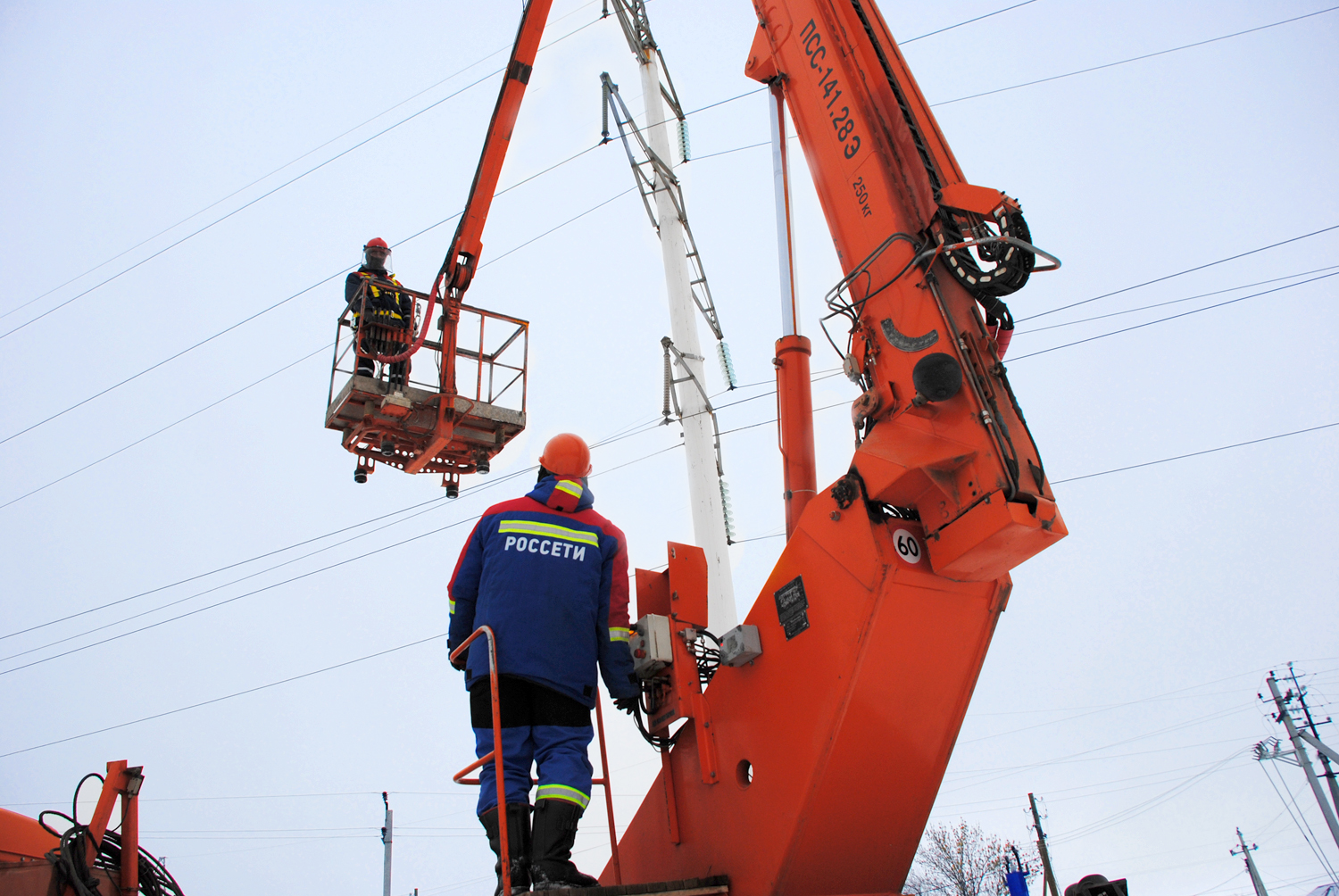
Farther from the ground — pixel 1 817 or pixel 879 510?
pixel 879 510

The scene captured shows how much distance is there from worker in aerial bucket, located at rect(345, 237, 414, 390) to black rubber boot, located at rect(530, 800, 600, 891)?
19.1 ft

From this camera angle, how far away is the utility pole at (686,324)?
838 centimetres

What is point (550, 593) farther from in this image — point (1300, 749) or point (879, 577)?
→ point (1300, 749)

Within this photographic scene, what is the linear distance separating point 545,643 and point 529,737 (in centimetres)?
41

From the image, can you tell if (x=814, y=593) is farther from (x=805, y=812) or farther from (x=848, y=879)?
(x=848, y=879)

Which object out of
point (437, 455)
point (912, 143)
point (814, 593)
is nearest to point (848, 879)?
point (814, 593)

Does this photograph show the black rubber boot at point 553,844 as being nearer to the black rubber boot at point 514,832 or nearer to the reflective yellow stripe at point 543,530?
the black rubber boot at point 514,832

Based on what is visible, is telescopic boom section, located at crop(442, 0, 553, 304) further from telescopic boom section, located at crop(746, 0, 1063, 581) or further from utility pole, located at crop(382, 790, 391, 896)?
utility pole, located at crop(382, 790, 391, 896)

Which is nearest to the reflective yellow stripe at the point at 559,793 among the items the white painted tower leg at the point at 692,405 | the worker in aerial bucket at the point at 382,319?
the white painted tower leg at the point at 692,405

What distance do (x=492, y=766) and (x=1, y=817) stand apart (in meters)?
2.08

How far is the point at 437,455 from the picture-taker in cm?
887

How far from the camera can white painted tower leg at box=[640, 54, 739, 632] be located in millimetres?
8250

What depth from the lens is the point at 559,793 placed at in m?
3.43

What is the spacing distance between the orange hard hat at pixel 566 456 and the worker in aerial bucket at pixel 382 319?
4609 mm
